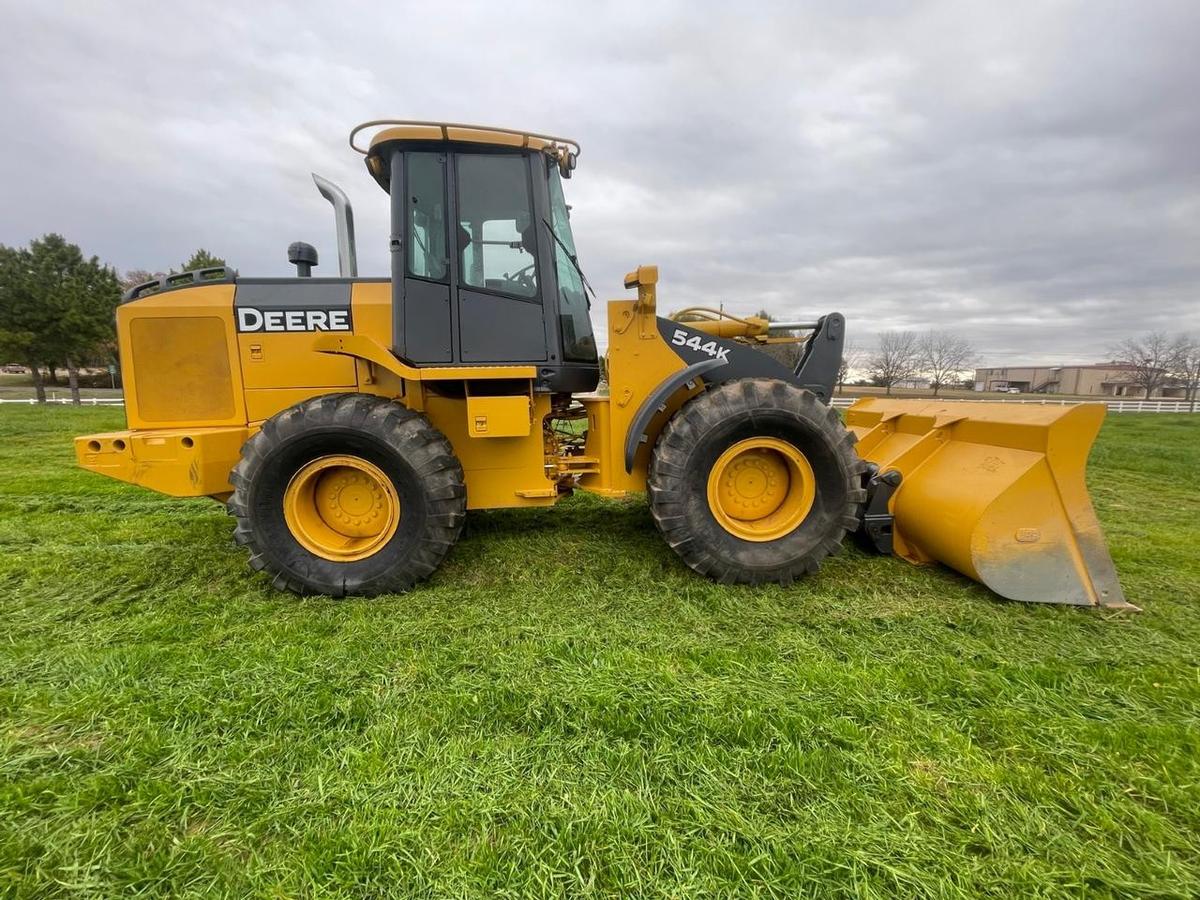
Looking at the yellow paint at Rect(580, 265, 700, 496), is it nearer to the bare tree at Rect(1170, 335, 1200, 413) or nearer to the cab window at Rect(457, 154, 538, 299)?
the cab window at Rect(457, 154, 538, 299)

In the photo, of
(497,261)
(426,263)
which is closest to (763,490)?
(497,261)

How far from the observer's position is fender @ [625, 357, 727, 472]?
3357 mm

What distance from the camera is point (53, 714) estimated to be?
2.04 metres

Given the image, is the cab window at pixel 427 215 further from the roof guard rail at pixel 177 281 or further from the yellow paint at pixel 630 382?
the roof guard rail at pixel 177 281

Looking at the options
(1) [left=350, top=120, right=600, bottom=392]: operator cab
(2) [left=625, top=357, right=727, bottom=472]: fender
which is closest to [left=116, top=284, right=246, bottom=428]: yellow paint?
(1) [left=350, top=120, right=600, bottom=392]: operator cab

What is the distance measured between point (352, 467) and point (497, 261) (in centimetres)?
162

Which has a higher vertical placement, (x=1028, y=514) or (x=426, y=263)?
(x=426, y=263)

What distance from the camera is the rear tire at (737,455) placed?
326 cm

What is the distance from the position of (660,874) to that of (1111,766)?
158 cm

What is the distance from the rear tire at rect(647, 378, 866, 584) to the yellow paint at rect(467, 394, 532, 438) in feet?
2.91

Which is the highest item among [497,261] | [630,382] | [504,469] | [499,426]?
[497,261]

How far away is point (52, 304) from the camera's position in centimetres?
2098

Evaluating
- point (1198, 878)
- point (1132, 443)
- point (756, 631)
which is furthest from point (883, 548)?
point (1132, 443)

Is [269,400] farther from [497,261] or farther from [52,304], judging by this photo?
[52,304]
